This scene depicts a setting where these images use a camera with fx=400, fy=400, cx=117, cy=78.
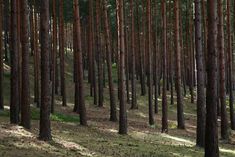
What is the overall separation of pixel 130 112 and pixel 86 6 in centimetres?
1011

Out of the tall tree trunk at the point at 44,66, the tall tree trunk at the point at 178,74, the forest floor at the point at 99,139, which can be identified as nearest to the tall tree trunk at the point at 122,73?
the forest floor at the point at 99,139

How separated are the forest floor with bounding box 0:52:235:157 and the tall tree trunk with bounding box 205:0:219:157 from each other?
2.38 meters

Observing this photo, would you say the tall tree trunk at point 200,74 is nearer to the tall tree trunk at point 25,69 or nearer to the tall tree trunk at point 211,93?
the tall tree trunk at point 211,93

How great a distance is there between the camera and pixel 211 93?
12.2 metres

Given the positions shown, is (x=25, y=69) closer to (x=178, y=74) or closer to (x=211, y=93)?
(x=211, y=93)

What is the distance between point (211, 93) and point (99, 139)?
6115mm

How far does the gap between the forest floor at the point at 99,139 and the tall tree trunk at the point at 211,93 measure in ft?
7.80

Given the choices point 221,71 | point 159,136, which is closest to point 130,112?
point 159,136

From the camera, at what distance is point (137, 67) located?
4706 cm

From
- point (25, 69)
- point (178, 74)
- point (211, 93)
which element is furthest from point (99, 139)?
point (178, 74)

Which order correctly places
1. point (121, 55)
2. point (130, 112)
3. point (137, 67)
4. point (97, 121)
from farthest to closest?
point (137, 67), point (130, 112), point (97, 121), point (121, 55)

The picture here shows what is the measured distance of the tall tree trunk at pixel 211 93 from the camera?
39.9ft

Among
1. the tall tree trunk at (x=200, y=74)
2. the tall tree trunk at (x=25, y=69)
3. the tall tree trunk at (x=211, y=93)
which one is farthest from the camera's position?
the tall tree trunk at (x=200, y=74)

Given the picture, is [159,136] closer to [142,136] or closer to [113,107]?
[142,136]
